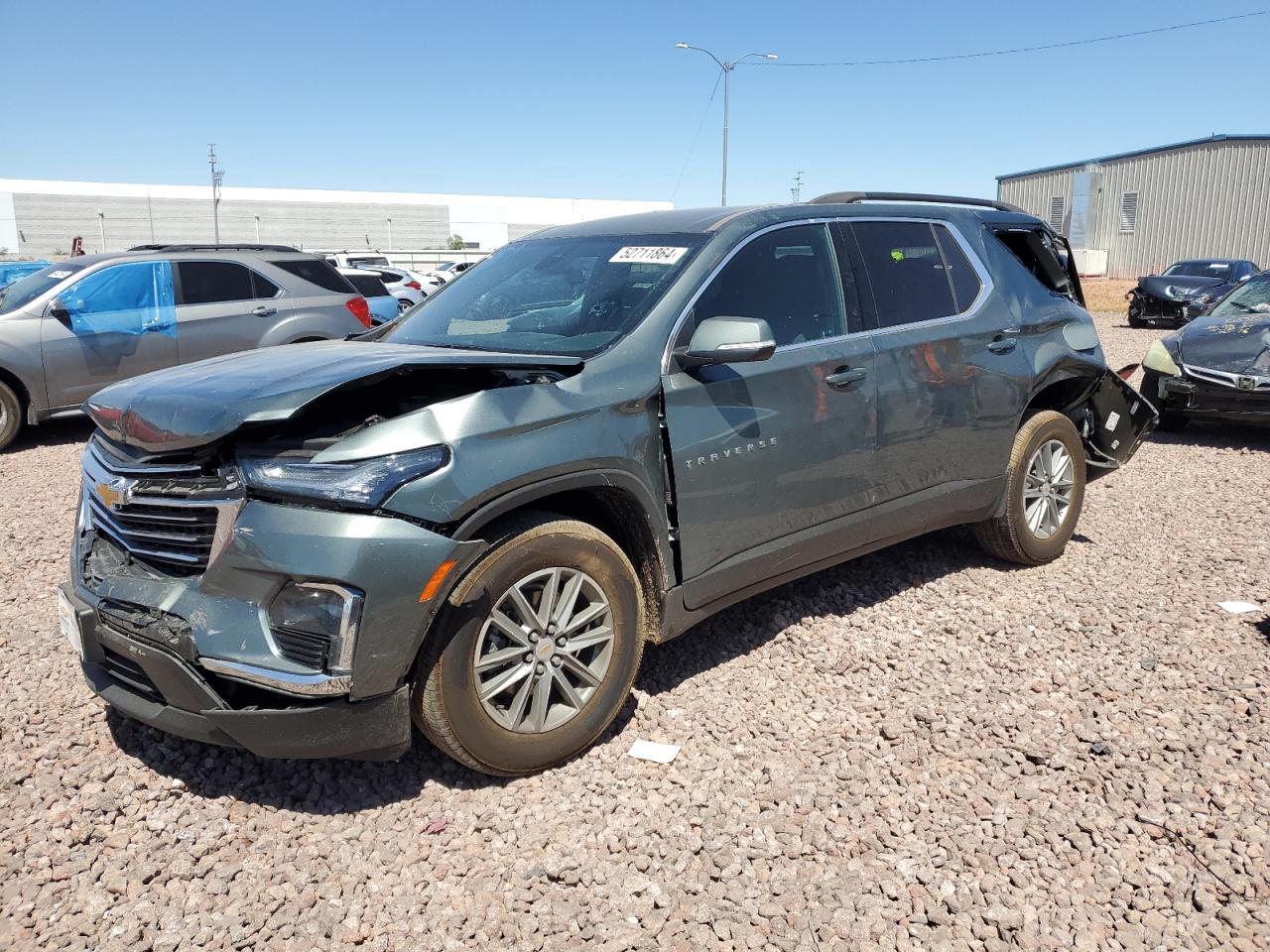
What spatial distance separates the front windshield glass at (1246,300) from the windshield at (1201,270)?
489 inches

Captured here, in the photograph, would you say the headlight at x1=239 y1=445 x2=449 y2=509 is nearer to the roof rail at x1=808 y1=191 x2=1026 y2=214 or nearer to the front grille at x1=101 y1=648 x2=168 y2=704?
the front grille at x1=101 y1=648 x2=168 y2=704

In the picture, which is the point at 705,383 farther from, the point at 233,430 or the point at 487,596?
the point at 233,430

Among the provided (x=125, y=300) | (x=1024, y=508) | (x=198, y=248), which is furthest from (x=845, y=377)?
(x=198, y=248)

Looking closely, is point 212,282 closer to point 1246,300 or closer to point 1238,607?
point 1238,607

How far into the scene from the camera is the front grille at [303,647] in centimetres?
260

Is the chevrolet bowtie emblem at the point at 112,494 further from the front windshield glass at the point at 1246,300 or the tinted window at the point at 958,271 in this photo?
the front windshield glass at the point at 1246,300

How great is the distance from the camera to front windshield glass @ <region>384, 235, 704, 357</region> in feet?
11.6

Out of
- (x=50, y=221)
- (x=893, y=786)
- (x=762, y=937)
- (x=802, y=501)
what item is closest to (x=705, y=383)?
(x=802, y=501)

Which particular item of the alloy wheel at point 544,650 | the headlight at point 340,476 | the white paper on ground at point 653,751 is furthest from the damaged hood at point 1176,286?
the headlight at point 340,476

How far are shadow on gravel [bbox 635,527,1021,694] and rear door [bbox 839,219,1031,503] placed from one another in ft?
2.34

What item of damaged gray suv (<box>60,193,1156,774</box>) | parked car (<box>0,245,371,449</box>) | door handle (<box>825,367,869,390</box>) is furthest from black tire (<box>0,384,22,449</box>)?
door handle (<box>825,367,869,390</box>)

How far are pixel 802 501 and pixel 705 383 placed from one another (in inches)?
27.3

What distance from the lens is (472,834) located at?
2.91m

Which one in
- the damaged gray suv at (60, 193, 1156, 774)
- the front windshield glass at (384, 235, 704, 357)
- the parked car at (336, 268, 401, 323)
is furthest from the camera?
the parked car at (336, 268, 401, 323)
